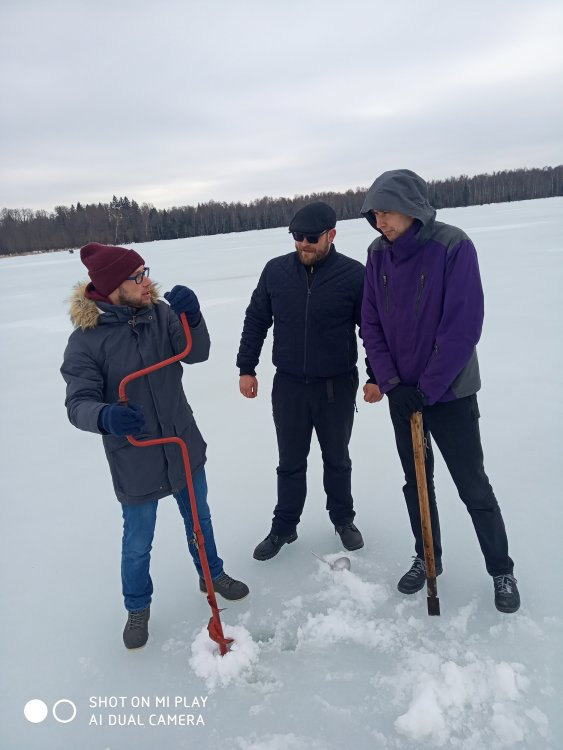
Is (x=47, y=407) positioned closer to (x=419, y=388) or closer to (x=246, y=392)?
(x=246, y=392)

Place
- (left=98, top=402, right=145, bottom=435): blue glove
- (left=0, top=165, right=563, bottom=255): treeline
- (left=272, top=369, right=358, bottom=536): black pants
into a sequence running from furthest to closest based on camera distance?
1. (left=0, top=165, right=563, bottom=255): treeline
2. (left=272, top=369, right=358, bottom=536): black pants
3. (left=98, top=402, right=145, bottom=435): blue glove

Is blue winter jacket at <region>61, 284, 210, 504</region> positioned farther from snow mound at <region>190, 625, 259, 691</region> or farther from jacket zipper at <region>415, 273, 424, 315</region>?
jacket zipper at <region>415, 273, 424, 315</region>

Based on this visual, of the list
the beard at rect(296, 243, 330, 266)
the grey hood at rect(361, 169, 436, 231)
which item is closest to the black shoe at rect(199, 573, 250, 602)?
the beard at rect(296, 243, 330, 266)

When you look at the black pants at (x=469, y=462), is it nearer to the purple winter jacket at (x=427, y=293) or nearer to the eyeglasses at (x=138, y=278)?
the purple winter jacket at (x=427, y=293)

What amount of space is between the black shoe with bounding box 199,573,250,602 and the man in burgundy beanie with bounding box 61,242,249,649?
0.27 meters

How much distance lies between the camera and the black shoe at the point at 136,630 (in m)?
2.17

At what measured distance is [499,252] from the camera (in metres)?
13.4

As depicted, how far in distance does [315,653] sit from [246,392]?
1.25 meters

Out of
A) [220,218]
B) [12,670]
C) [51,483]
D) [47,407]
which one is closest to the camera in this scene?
[12,670]

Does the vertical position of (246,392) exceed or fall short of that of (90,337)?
it falls short

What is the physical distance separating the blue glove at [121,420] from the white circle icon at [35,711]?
Result: 1100 millimetres

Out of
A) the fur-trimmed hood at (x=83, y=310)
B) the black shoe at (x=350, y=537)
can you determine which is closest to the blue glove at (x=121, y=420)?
the fur-trimmed hood at (x=83, y=310)

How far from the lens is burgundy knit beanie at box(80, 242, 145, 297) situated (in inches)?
75.9

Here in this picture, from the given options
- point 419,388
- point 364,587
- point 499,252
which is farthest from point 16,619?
point 499,252
